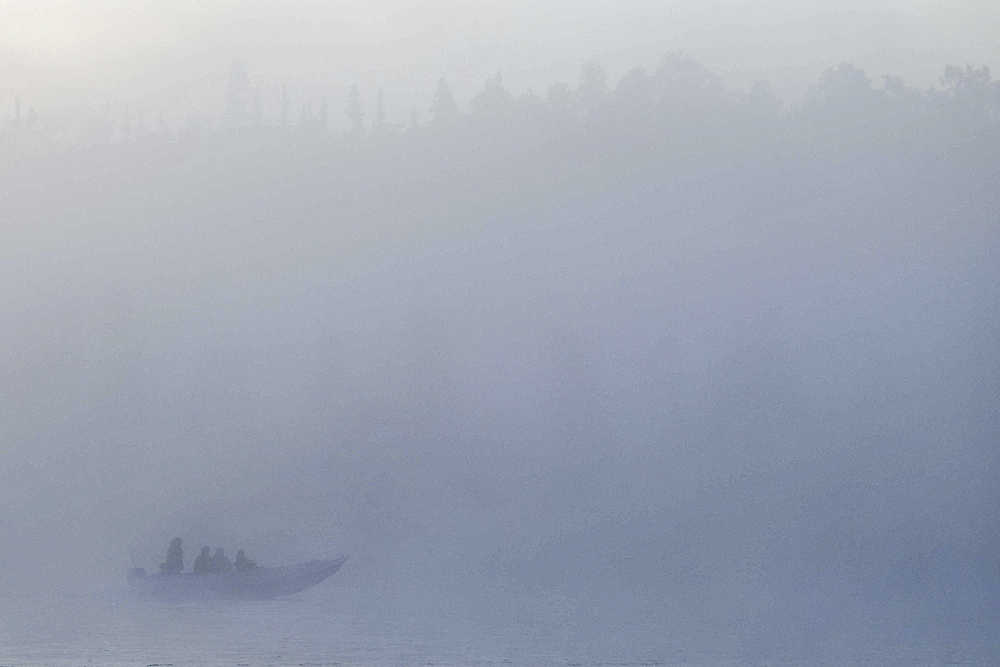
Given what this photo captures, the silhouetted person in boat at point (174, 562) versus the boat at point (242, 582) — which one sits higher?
the silhouetted person in boat at point (174, 562)

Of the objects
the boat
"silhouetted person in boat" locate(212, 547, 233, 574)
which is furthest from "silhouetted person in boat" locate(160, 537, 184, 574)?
"silhouetted person in boat" locate(212, 547, 233, 574)

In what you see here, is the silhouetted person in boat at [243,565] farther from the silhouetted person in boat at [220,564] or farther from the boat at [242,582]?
the silhouetted person in boat at [220,564]

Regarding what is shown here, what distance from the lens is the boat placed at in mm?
28875

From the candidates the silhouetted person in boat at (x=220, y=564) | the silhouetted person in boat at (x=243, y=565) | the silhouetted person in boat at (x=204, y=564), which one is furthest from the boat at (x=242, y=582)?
the silhouetted person in boat at (x=220, y=564)

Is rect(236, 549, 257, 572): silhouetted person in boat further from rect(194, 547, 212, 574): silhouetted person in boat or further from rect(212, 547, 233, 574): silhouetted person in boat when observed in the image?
rect(194, 547, 212, 574): silhouetted person in boat

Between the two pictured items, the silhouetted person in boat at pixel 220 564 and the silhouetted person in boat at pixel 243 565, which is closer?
the silhouetted person in boat at pixel 243 565

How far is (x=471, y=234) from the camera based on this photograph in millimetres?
46719

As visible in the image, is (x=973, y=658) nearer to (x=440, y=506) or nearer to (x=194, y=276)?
(x=440, y=506)

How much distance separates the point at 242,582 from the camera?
1158 inches

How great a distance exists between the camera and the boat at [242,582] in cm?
2888

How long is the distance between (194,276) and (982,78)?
22548 mm

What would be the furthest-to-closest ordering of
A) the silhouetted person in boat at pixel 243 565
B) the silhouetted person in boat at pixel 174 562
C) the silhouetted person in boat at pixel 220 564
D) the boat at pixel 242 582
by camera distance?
the silhouetted person in boat at pixel 174 562, the silhouetted person in boat at pixel 220 564, the silhouetted person in boat at pixel 243 565, the boat at pixel 242 582

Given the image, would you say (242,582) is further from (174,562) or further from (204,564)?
(174,562)

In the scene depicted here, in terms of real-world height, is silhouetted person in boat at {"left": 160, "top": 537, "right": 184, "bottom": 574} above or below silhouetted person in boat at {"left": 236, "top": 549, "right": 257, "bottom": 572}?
above
